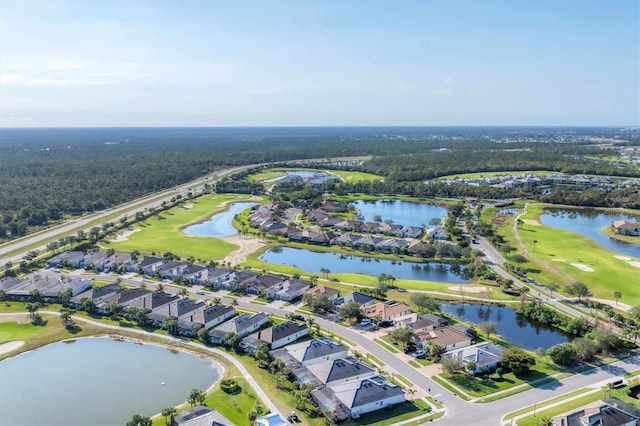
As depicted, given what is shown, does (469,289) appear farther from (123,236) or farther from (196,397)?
(123,236)

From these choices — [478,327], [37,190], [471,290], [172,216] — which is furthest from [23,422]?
[37,190]

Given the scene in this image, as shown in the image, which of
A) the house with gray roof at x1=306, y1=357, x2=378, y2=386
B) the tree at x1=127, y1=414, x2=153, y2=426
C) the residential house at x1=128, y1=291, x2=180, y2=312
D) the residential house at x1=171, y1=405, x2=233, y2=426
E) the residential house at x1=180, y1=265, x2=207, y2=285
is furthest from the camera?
the residential house at x1=180, y1=265, x2=207, y2=285

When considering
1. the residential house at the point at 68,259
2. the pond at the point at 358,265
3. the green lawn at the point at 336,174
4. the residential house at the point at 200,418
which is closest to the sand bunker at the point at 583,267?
the pond at the point at 358,265

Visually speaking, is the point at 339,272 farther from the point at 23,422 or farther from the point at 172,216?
the point at 172,216

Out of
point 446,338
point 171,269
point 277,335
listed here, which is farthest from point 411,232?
point 277,335

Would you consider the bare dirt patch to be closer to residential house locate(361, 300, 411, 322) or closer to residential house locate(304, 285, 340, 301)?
residential house locate(304, 285, 340, 301)

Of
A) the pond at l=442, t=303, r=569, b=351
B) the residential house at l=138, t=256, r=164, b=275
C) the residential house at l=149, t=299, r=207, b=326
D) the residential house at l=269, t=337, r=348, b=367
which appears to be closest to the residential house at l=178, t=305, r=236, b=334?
the residential house at l=149, t=299, r=207, b=326
